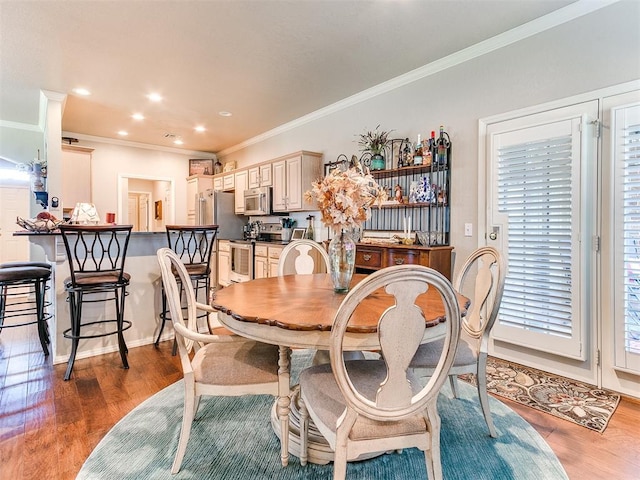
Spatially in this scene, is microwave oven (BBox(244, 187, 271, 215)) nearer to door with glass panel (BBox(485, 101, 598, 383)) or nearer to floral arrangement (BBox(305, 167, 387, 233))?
door with glass panel (BBox(485, 101, 598, 383))

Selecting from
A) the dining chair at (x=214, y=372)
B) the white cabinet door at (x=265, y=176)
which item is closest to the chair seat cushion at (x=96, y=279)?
the dining chair at (x=214, y=372)

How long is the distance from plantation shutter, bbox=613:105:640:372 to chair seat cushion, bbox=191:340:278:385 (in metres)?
2.29

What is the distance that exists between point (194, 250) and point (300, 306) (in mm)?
2291

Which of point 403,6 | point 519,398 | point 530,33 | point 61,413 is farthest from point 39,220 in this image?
point 530,33

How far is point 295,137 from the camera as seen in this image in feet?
16.9

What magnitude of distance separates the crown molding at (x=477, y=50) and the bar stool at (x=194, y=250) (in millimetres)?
2323

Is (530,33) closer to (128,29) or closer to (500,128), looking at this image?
(500,128)

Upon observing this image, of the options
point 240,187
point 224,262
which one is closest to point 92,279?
point 224,262

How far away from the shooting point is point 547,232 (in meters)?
→ 2.55

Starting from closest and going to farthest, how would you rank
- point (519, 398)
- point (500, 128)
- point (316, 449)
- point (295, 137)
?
point (316, 449)
point (519, 398)
point (500, 128)
point (295, 137)

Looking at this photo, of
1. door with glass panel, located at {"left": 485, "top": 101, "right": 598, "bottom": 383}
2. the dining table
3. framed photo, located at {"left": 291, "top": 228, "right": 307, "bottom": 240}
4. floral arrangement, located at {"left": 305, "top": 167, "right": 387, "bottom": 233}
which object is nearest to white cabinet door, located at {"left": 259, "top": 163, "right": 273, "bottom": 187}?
framed photo, located at {"left": 291, "top": 228, "right": 307, "bottom": 240}

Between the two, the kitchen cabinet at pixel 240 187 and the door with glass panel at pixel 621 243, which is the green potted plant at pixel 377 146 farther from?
the kitchen cabinet at pixel 240 187

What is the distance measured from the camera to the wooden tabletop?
4.13 ft

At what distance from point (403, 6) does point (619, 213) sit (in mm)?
2060
